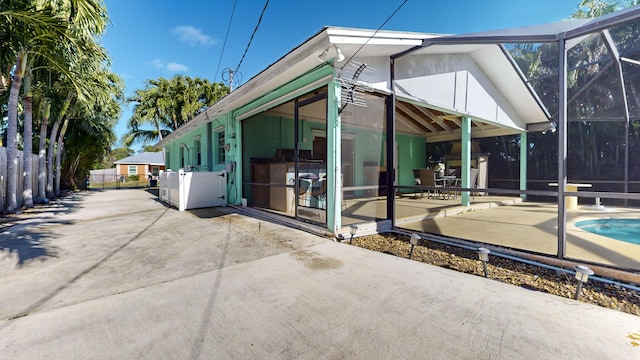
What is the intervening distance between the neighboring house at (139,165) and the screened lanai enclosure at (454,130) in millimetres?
31070

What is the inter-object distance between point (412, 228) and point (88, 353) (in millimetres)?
4660

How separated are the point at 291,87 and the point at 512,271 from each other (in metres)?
4.70

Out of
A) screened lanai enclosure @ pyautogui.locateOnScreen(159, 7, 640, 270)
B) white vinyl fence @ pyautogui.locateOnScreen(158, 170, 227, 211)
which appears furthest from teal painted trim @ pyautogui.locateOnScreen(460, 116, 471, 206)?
white vinyl fence @ pyautogui.locateOnScreen(158, 170, 227, 211)

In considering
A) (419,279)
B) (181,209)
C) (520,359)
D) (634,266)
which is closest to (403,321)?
(520,359)

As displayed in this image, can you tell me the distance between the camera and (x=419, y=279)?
9.00 feet

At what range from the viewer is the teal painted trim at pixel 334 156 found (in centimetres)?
419

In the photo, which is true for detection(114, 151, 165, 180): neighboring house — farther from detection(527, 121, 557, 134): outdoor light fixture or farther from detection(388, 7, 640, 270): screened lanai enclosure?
detection(527, 121, 557, 134): outdoor light fixture

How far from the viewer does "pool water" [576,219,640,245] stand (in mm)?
5242

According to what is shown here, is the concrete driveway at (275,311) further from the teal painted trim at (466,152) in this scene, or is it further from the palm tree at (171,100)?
the palm tree at (171,100)

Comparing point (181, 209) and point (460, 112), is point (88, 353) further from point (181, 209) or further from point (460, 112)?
point (460, 112)

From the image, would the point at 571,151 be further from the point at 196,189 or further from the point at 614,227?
the point at 196,189

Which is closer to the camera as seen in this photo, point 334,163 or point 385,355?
point 385,355

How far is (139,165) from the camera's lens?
35.2 m

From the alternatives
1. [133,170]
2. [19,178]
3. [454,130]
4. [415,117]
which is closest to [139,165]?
[133,170]
